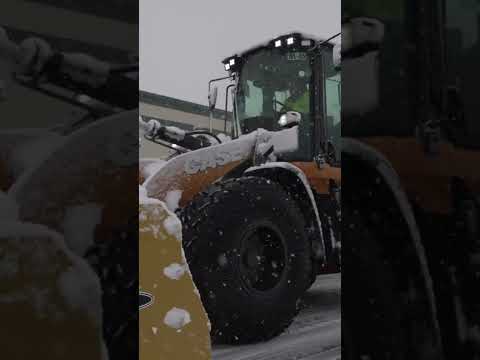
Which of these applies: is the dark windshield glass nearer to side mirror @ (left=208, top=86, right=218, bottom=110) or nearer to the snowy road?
side mirror @ (left=208, top=86, right=218, bottom=110)

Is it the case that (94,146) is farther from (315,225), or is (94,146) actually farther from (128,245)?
(315,225)

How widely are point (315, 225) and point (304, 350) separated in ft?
3.05

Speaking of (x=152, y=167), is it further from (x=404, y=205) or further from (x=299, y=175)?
(x=404, y=205)

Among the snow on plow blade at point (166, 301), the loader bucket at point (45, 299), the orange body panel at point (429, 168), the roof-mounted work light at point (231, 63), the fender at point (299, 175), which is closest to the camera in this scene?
the loader bucket at point (45, 299)

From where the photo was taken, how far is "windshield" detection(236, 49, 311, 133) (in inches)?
146

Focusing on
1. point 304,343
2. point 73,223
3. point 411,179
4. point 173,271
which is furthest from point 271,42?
point 73,223

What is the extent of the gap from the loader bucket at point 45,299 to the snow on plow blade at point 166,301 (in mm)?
643

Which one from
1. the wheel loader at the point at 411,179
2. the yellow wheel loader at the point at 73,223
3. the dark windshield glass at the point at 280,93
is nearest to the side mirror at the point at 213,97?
the dark windshield glass at the point at 280,93

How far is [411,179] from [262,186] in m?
1.80

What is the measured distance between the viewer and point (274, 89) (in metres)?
3.72

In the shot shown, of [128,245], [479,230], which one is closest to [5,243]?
[128,245]

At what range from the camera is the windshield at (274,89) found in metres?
3.72

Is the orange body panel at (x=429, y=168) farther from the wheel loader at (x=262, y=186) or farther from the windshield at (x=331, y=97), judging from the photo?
the windshield at (x=331, y=97)

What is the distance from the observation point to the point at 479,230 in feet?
4.92
